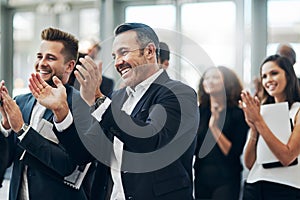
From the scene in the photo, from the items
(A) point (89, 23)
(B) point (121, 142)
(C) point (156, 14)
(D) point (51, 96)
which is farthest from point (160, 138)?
(A) point (89, 23)

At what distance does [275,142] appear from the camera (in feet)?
6.84

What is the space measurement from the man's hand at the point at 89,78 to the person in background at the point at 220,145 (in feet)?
5.11

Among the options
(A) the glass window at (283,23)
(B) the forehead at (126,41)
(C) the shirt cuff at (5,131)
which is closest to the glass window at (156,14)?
(A) the glass window at (283,23)

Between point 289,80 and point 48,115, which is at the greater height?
point 289,80

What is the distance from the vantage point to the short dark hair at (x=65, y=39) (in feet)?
5.67

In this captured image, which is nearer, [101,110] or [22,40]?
[101,110]

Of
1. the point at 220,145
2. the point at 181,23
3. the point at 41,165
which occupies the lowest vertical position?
the point at 220,145

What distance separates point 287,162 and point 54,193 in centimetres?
102

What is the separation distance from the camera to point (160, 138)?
4.54 ft

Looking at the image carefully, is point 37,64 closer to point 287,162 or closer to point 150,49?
point 150,49

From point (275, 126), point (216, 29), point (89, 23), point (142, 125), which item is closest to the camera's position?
point (142, 125)

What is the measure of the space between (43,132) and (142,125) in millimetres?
408

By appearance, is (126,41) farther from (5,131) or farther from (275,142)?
(275,142)

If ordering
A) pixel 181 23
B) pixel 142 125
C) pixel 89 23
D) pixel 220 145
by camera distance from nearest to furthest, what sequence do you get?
pixel 142 125 → pixel 220 145 → pixel 181 23 → pixel 89 23
